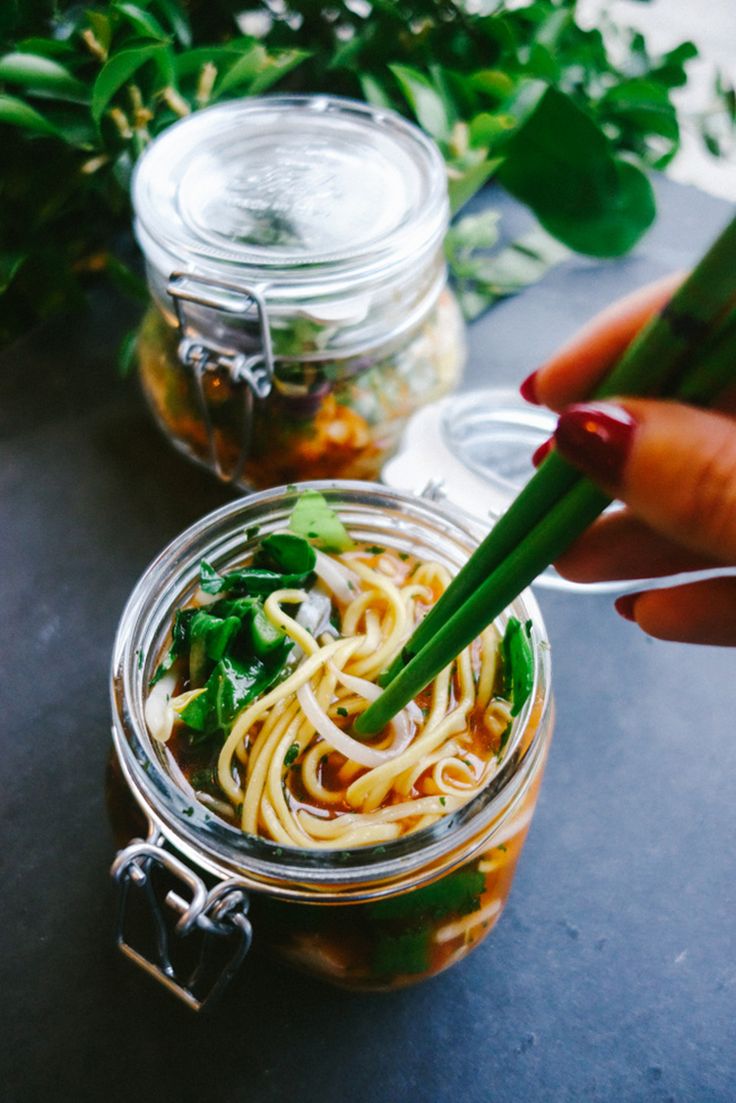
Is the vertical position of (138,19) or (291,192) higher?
(138,19)

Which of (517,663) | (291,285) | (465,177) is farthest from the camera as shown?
(465,177)

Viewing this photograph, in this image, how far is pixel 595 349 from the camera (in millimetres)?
542

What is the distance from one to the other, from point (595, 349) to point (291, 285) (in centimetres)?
30

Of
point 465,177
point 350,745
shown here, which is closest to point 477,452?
point 465,177

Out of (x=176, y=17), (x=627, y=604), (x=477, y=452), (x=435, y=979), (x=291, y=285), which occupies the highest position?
(x=176, y=17)

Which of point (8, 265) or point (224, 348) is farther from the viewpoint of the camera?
point (8, 265)

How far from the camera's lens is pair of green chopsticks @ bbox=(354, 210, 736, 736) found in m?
0.33

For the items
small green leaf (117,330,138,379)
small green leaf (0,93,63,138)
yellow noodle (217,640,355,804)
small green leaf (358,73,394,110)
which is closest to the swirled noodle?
yellow noodle (217,640,355,804)

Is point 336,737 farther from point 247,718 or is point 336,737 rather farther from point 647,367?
point 647,367

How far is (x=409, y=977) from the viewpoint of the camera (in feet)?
1.95

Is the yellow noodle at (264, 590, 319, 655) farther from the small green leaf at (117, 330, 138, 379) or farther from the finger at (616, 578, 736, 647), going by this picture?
the small green leaf at (117, 330, 138, 379)

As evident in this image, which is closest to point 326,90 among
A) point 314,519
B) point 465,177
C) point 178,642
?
point 465,177

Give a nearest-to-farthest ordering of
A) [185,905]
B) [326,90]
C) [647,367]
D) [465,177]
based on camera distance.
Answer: [647,367], [185,905], [465,177], [326,90]

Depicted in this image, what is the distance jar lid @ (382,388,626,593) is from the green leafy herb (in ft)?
0.34
